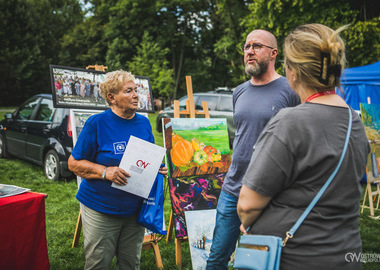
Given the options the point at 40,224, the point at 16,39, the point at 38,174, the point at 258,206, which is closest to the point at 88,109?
the point at 40,224

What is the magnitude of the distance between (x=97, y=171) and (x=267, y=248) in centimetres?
133

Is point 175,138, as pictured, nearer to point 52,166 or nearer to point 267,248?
point 267,248

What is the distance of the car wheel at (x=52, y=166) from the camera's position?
575cm

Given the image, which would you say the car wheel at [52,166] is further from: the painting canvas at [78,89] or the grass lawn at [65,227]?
the painting canvas at [78,89]

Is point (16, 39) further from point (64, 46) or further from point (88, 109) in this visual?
point (88, 109)

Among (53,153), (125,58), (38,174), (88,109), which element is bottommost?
(38,174)

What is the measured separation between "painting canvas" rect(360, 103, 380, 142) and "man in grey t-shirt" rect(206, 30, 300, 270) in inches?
145

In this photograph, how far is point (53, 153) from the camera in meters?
5.80

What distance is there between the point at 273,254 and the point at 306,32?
0.92m

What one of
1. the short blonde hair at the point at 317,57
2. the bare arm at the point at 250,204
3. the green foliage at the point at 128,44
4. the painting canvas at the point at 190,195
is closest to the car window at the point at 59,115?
the painting canvas at the point at 190,195

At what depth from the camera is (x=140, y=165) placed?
224cm

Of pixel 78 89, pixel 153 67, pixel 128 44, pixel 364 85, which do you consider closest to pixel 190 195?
pixel 78 89

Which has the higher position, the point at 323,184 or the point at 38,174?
the point at 323,184

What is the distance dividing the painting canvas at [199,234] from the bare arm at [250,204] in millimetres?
1839
